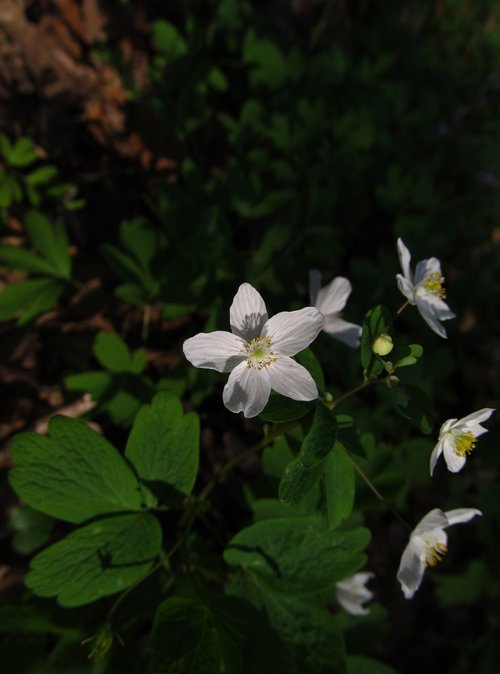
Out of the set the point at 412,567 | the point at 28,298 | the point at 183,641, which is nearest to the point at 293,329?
the point at 412,567

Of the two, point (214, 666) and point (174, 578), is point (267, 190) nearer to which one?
point (174, 578)

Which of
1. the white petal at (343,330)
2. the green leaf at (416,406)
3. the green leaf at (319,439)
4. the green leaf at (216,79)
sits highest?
the green leaf at (216,79)

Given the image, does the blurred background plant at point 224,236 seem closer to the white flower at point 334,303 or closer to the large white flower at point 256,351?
the white flower at point 334,303

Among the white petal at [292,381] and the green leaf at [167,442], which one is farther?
the green leaf at [167,442]

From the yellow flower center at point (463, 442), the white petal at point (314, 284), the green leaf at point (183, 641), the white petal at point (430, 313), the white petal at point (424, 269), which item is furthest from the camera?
the white petal at point (314, 284)

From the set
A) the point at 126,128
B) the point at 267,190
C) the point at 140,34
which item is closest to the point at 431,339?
the point at 267,190

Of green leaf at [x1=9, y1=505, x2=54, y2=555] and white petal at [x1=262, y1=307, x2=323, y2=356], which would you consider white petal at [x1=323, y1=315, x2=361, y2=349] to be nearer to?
white petal at [x1=262, y1=307, x2=323, y2=356]

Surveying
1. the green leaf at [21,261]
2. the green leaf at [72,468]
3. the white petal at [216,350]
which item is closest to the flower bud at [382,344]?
the white petal at [216,350]
